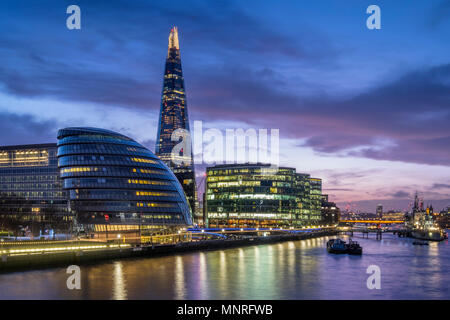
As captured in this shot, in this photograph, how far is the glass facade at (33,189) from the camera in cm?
13300

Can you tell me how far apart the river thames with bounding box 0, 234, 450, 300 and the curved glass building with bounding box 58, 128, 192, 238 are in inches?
1210

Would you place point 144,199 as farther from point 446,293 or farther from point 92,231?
point 446,293

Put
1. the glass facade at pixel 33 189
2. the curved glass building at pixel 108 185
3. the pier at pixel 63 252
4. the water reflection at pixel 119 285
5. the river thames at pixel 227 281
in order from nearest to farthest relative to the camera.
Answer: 1. the water reflection at pixel 119 285
2. the river thames at pixel 227 281
3. the pier at pixel 63 252
4. the curved glass building at pixel 108 185
5. the glass facade at pixel 33 189

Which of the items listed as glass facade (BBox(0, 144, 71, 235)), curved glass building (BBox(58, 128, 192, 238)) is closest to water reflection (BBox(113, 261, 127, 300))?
curved glass building (BBox(58, 128, 192, 238))

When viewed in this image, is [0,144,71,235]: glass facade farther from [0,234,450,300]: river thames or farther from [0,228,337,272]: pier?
[0,234,450,300]: river thames

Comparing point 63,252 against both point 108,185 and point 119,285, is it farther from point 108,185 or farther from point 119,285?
point 108,185

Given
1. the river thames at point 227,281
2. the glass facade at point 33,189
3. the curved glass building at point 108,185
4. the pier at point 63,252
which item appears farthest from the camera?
the glass facade at point 33,189

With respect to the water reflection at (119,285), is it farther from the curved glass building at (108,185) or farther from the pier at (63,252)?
the curved glass building at (108,185)

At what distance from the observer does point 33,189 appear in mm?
140500

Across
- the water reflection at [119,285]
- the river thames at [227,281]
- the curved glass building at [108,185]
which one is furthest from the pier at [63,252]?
the curved glass building at [108,185]

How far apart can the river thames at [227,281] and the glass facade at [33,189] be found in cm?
5027

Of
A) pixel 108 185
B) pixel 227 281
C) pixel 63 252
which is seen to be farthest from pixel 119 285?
pixel 108 185

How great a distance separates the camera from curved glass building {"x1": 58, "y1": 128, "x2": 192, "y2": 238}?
12212 cm

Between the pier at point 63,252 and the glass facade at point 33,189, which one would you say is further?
the glass facade at point 33,189
